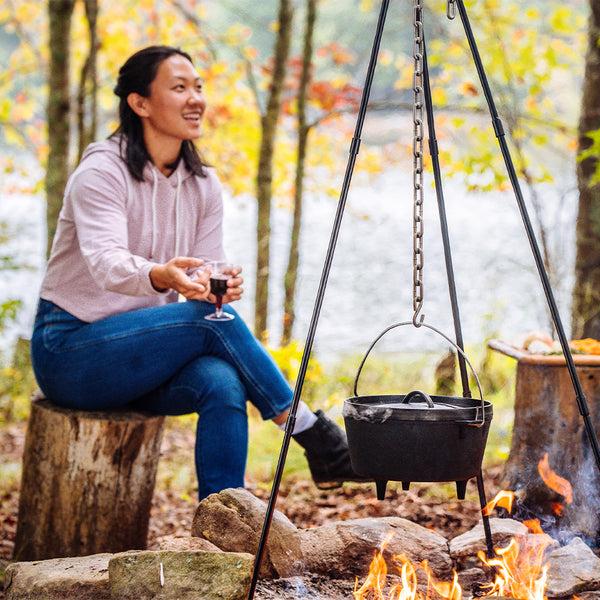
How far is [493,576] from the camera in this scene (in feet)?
7.32

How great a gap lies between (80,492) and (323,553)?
0.87 meters

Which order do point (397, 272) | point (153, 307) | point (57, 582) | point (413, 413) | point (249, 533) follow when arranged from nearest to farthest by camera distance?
point (413, 413) < point (57, 582) < point (249, 533) < point (153, 307) < point (397, 272)

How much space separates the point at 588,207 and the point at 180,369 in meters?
2.79

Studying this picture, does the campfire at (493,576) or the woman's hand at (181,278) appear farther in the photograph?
the woman's hand at (181,278)

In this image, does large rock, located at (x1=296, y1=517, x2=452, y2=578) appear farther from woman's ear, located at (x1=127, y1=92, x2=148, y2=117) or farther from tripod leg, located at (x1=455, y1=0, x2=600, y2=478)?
woman's ear, located at (x1=127, y1=92, x2=148, y2=117)

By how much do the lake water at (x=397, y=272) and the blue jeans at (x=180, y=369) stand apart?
1711 mm

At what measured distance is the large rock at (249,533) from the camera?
212cm

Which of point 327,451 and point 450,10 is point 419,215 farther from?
→ point 327,451

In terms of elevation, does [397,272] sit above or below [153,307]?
above

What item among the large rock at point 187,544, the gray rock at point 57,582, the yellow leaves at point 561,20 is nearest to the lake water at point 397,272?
the yellow leaves at point 561,20

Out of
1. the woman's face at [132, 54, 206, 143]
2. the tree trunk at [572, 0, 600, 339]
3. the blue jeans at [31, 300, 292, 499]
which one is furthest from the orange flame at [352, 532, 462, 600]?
the tree trunk at [572, 0, 600, 339]

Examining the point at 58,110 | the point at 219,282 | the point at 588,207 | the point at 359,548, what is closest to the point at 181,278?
the point at 219,282

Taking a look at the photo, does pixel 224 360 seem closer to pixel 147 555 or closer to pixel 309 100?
pixel 147 555

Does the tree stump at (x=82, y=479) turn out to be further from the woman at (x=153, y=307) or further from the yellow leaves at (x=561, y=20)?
the yellow leaves at (x=561, y=20)
